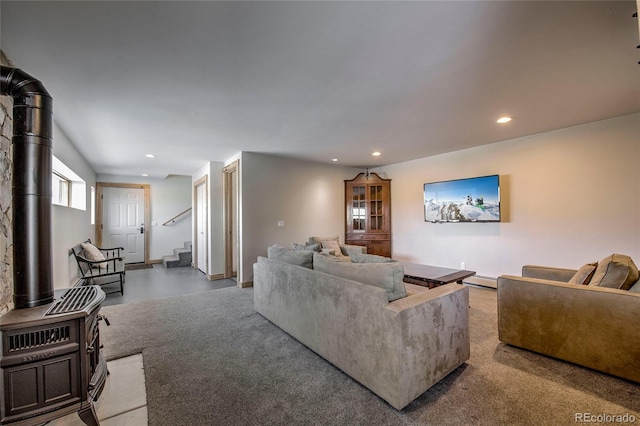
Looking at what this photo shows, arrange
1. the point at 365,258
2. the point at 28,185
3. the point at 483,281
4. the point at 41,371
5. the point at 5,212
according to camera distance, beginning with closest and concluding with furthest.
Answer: the point at 41,371 < the point at 28,185 < the point at 5,212 < the point at 365,258 < the point at 483,281

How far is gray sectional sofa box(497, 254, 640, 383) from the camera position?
1945mm

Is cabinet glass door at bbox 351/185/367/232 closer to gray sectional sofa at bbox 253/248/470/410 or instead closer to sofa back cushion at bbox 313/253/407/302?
gray sectional sofa at bbox 253/248/470/410

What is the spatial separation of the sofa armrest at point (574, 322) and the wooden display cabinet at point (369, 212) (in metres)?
3.48

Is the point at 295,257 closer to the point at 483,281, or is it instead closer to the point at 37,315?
the point at 37,315

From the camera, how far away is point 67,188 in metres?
4.90

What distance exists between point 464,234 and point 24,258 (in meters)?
5.37

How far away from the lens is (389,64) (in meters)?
2.04

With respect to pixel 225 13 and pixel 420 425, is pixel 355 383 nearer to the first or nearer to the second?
pixel 420 425

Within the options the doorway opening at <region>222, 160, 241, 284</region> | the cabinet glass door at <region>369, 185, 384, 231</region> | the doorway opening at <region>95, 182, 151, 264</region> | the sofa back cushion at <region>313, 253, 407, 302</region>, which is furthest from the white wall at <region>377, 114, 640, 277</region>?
the doorway opening at <region>95, 182, 151, 264</region>

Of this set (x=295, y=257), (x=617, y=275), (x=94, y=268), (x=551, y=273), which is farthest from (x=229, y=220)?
(x=617, y=275)

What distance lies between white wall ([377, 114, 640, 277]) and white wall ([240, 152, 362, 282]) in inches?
81.3

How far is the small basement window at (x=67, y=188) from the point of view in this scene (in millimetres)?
4064

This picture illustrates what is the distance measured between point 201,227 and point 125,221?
274 centimetres

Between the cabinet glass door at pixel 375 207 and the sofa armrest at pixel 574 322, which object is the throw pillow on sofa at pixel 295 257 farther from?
the cabinet glass door at pixel 375 207
